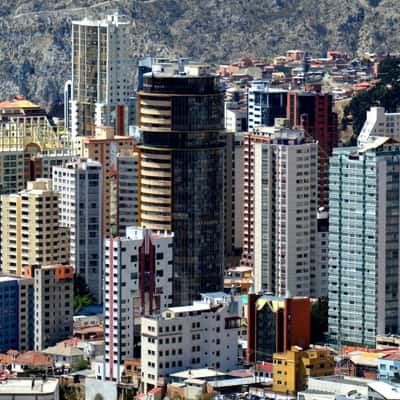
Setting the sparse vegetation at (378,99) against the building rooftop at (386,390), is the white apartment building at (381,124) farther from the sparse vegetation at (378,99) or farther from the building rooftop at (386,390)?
the building rooftop at (386,390)

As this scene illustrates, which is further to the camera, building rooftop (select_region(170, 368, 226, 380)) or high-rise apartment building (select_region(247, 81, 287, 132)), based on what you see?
high-rise apartment building (select_region(247, 81, 287, 132))

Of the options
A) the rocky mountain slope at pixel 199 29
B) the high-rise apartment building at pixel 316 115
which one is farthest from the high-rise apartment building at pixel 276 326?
the rocky mountain slope at pixel 199 29

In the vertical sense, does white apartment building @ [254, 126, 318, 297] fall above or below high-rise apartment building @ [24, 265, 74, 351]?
above

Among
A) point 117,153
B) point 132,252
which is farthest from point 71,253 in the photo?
point 132,252

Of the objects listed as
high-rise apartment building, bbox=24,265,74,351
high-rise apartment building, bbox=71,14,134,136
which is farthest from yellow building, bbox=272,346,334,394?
high-rise apartment building, bbox=71,14,134,136

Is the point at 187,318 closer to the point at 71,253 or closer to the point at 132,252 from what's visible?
the point at 132,252

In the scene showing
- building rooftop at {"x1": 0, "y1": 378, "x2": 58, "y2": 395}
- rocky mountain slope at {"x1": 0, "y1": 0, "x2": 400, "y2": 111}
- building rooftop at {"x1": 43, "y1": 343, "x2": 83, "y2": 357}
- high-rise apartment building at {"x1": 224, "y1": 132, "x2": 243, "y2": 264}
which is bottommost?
building rooftop at {"x1": 43, "y1": 343, "x2": 83, "y2": 357}

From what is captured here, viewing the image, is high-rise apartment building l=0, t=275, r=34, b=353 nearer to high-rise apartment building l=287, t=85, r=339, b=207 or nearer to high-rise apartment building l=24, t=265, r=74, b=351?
high-rise apartment building l=24, t=265, r=74, b=351

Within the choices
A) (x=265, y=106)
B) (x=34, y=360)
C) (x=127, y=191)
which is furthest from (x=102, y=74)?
(x=34, y=360)
